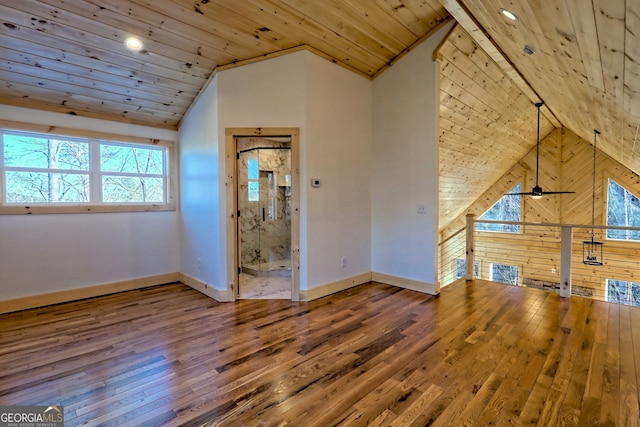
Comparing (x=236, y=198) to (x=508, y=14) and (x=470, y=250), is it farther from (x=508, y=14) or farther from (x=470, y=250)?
(x=470, y=250)

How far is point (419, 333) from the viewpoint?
9.40ft

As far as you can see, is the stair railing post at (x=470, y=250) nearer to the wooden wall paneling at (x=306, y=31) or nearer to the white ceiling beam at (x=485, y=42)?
the white ceiling beam at (x=485, y=42)

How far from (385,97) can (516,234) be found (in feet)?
19.3

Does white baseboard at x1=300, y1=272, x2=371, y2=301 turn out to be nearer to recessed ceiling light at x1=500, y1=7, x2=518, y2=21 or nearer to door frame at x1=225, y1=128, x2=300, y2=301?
door frame at x1=225, y1=128, x2=300, y2=301

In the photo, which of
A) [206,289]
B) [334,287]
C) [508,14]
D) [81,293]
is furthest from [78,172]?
[508,14]

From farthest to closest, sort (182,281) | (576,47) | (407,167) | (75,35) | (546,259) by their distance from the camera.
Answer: (546,259) → (182,281) → (407,167) → (75,35) → (576,47)

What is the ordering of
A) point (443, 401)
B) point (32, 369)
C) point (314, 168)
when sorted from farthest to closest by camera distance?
point (314, 168)
point (32, 369)
point (443, 401)

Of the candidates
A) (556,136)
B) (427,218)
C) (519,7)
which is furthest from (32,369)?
(556,136)

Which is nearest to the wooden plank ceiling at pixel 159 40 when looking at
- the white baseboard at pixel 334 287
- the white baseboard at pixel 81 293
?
the white baseboard at pixel 81 293

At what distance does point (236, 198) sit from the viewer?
379cm

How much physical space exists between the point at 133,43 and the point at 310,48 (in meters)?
1.83

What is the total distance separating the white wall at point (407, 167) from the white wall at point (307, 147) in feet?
0.67

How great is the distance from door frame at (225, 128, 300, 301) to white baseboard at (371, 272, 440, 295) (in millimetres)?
1368

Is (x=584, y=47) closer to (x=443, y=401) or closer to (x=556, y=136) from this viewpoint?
(x=443, y=401)
